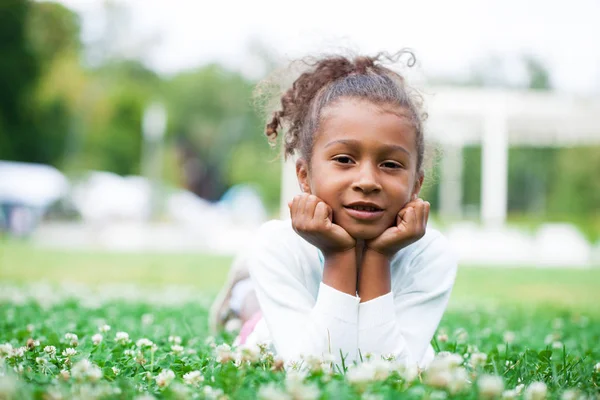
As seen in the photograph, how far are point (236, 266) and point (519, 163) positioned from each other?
4786cm

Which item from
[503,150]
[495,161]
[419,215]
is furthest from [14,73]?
[419,215]

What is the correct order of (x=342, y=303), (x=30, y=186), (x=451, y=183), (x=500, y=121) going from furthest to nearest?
(x=451, y=183) < (x=30, y=186) < (x=500, y=121) < (x=342, y=303)

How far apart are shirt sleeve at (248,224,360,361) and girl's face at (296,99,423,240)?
0.29m

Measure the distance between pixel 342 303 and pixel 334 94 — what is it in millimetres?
857

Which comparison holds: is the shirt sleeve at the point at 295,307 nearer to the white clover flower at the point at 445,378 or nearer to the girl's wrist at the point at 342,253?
the girl's wrist at the point at 342,253

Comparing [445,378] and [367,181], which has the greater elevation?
[367,181]

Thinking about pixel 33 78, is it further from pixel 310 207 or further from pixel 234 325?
pixel 310 207

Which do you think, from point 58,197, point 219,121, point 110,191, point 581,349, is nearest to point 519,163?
point 219,121

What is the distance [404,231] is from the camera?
2422mm


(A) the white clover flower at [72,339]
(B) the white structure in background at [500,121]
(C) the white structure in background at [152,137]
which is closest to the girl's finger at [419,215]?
(A) the white clover flower at [72,339]

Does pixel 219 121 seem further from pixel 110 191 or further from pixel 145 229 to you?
pixel 145 229

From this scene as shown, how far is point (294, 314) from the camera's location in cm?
250

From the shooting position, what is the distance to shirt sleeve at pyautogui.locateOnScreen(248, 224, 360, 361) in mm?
2373

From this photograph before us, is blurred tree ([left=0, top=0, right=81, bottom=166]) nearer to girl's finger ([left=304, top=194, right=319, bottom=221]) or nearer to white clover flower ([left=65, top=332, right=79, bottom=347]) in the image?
→ white clover flower ([left=65, top=332, right=79, bottom=347])
